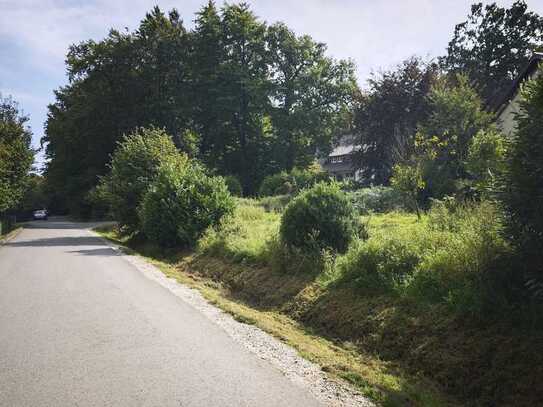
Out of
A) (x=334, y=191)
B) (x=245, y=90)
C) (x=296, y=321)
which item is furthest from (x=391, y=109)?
(x=296, y=321)

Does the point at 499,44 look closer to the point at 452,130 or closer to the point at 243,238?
the point at 452,130

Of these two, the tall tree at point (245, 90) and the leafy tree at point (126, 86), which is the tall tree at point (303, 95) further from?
the leafy tree at point (126, 86)

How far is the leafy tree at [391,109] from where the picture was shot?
33.8 metres

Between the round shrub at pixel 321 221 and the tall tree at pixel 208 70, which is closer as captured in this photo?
the round shrub at pixel 321 221

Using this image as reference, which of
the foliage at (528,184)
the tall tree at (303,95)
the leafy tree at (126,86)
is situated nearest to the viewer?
the foliage at (528,184)

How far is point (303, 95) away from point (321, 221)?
40204mm

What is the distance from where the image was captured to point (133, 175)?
894 inches

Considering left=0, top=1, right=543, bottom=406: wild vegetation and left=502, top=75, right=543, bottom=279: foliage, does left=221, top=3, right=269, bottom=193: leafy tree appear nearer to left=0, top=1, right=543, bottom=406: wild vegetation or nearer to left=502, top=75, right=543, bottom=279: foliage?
left=0, top=1, right=543, bottom=406: wild vegetation

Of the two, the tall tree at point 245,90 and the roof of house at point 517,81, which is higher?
the tall tree at point 245,90

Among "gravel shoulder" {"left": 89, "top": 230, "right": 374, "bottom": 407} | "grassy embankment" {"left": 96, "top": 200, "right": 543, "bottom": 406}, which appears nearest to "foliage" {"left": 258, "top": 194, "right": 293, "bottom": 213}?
"grassy embankment" {"left": 96, "top": 200, "right": 543, "bottom": 406}

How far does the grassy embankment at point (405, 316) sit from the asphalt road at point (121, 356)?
1080 mm

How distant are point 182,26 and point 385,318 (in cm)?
4818

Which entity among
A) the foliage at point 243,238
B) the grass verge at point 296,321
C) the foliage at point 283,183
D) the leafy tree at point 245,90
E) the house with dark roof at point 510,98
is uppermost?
the leafy tree at point 245,90

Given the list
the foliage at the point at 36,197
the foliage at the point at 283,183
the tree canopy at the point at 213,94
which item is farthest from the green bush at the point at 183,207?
the foliage at the point at 36,197
